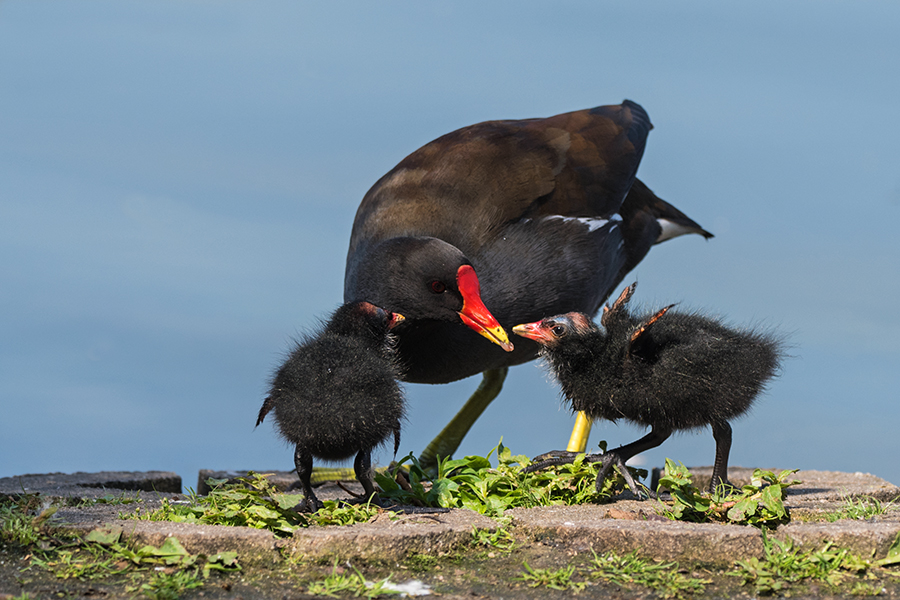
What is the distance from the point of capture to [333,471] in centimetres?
627

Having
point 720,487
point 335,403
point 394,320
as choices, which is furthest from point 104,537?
point 720,487

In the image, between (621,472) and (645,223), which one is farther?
(645,223)

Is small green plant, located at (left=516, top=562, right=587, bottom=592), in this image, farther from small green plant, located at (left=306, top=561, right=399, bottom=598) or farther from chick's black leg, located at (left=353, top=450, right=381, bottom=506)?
chick's black leg, located at (left=353, top=450, right=381, bottom=506)

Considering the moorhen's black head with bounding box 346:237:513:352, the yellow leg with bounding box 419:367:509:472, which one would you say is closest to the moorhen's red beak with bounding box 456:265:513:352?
the moorhen's black head with bounding box 346:237:513:352

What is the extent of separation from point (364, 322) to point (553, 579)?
5.31 feet

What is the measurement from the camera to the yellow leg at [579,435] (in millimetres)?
6297

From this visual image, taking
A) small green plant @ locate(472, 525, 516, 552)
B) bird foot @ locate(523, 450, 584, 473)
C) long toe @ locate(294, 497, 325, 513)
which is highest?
bird foot @ locate(523, 450, 584, 473)

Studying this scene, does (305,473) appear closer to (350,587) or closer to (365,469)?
(365,469)

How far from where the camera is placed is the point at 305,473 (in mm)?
3832

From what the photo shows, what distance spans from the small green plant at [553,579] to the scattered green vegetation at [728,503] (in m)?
0.82

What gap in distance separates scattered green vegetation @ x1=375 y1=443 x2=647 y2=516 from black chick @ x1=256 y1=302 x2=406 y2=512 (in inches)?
10.8

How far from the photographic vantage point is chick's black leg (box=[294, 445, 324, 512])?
12.4ft

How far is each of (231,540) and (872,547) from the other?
2.42 m

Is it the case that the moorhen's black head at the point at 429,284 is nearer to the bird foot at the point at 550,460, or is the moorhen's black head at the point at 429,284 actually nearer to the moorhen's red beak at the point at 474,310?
the moorhen's red beak at the point at 474,310
